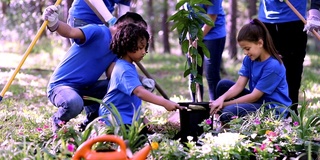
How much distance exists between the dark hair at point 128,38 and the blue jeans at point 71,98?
443 millimetres

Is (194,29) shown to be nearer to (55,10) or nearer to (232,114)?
(232,114)

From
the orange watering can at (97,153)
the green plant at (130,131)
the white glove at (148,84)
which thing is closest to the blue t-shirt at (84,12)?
the white glove at (148,84)

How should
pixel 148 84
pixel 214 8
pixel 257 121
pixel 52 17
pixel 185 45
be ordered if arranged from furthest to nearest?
pixel 214 8, pixel 185 45, pixel 148 84, pixel 52 17, pixel 257 121

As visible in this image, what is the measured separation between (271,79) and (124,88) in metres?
1.12

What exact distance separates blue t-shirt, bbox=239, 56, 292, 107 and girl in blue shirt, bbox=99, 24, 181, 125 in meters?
0.85

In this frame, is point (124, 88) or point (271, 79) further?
point (271, 79)

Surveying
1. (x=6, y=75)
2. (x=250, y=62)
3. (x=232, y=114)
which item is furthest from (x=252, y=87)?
(x=6, y=75)

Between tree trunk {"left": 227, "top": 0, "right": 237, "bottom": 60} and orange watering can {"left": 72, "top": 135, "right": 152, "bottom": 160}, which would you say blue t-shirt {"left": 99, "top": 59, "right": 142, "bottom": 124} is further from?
tree trunk {"left": 227, "top": 0, "right": 237, "bottom": 60}

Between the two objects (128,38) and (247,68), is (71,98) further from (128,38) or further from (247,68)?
(247,68)

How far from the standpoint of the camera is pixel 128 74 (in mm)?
3676

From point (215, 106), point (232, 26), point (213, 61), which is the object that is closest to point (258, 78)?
point (215, 106)

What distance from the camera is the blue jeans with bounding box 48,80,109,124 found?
12.6ft

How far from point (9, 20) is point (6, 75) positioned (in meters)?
8.21

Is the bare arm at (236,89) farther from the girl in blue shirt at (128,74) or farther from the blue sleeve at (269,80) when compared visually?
the girl in blue shirt at (128,74)
